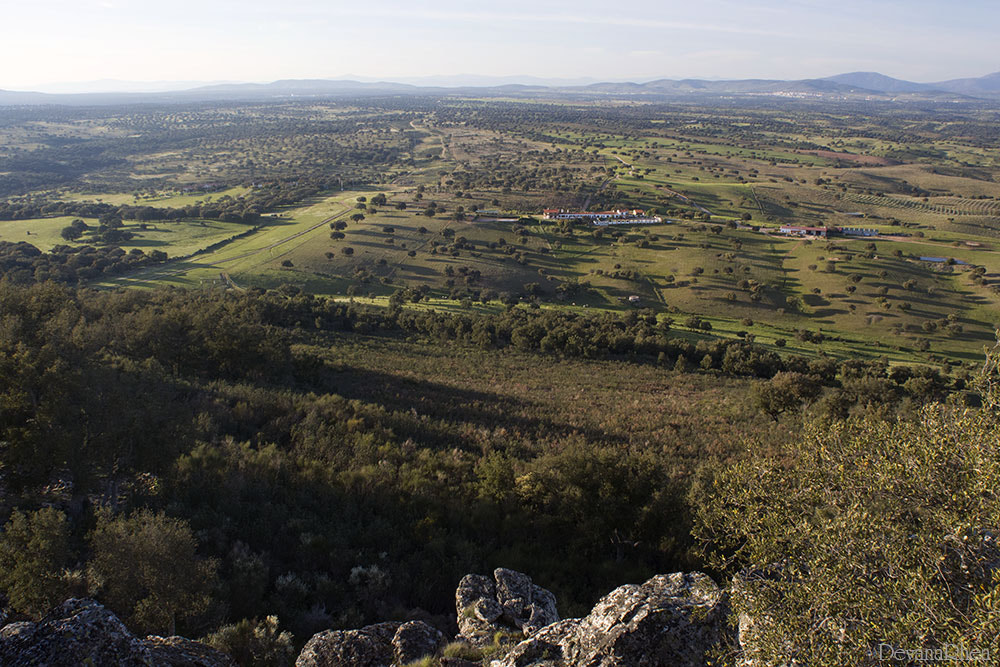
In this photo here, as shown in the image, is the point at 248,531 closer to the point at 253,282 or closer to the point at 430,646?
the point at 430,646

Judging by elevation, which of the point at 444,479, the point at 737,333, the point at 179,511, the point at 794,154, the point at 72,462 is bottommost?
the point at 737,333

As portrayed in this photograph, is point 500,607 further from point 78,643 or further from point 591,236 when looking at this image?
point 591,236

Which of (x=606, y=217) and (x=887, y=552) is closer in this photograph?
(x=887, y=552)

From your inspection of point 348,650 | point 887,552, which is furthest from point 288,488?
point 887,552

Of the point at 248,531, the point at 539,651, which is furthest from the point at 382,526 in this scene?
the point at 539,651

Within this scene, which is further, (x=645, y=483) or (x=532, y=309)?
(x=532, y=309)

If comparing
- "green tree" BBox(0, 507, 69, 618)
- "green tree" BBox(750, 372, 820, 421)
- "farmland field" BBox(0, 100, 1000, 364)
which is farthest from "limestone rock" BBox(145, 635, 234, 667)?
"farmland field" BBox(0, 100, 1000, 364)

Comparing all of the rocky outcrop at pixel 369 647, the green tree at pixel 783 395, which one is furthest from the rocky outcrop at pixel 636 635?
the green tree at pixel 783 395
